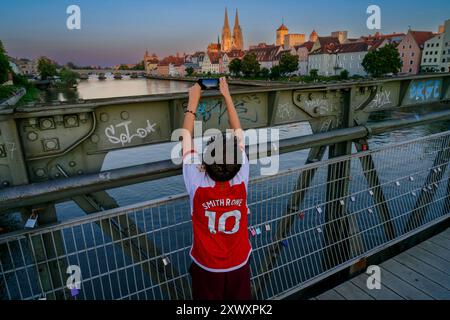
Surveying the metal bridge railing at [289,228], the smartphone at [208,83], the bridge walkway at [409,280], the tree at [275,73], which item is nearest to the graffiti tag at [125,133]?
the metal bridge railing at [289,228]

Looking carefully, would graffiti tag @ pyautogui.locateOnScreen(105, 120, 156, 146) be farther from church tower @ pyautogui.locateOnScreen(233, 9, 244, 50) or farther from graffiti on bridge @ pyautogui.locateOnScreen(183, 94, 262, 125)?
church tower @ pyautogui.locateOnScreen(233, 9, 244, 50)

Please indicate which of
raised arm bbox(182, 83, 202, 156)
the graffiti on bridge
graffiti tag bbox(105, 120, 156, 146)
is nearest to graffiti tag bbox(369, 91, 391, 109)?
the graffiti on bridge

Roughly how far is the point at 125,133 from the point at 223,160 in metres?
1.47

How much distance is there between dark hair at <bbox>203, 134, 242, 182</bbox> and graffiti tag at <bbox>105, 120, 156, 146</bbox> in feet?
4.43

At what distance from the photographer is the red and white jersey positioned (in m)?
1.81

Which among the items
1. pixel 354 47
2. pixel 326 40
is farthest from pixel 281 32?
pixel 354 47

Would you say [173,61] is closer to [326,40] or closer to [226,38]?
[226,38]

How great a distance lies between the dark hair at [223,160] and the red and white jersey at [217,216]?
0.26 feet

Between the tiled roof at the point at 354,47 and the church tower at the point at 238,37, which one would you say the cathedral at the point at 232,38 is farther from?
the tiled roof at the point at 354,47

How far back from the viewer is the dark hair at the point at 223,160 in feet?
5.60

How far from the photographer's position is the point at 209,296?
6.47 ft

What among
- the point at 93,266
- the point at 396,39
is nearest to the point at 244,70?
the point at 396,39
